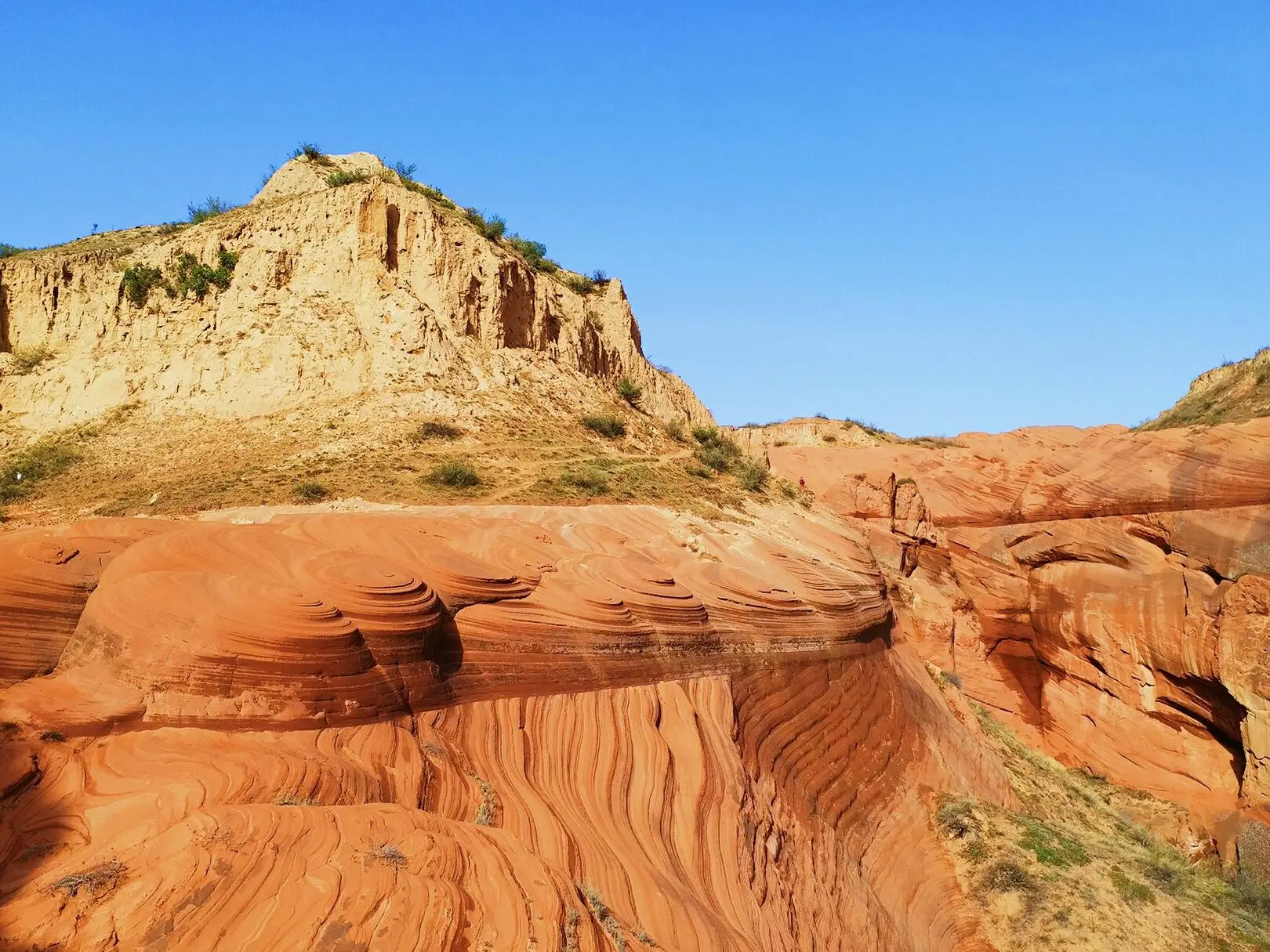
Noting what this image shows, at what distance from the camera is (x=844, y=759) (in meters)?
14.1

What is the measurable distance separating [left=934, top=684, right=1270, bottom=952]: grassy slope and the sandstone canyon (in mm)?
84

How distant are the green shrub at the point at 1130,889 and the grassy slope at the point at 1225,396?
20.2 m

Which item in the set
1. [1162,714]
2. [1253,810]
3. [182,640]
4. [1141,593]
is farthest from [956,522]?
[182,640]

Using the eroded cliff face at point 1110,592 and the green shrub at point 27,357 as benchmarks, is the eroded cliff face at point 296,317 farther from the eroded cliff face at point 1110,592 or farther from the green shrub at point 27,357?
the eroded cliff face at point 1110,592

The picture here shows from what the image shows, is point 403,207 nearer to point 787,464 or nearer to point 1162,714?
point 787,464

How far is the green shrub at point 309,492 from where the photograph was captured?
16905 millimetres

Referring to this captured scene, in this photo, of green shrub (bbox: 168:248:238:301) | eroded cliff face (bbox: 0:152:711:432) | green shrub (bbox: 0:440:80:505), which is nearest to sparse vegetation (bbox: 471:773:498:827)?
eroded cliff face (bbox: 0:152:711:432)

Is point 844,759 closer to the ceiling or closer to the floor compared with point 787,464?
closer to the floor

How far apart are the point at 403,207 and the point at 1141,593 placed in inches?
990

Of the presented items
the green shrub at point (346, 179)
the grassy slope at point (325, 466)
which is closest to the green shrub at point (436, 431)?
the grassy slope at point (325, 466)

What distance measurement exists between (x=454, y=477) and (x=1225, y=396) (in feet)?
109

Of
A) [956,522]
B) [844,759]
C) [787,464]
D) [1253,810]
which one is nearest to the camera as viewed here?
[844,759]

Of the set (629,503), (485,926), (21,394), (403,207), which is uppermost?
(403,207)

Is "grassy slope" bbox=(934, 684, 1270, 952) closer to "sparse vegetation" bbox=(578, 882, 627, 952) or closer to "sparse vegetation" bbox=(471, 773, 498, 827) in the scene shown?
"sparse vegetation" bbox=(578, 882, 627, 952)
